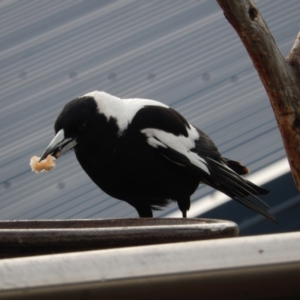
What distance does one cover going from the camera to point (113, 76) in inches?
181

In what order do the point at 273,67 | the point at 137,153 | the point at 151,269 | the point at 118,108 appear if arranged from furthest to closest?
the point at 118,108 → the point at 137,153 → the point at 273,67 → the point at 151,269

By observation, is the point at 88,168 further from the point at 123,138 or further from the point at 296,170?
the point at 296,170

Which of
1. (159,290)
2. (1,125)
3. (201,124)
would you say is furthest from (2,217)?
(159,290)

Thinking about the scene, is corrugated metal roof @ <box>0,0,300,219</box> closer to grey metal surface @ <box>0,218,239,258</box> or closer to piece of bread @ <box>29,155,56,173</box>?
piece of bread @ <box>29,155,56,173</box>

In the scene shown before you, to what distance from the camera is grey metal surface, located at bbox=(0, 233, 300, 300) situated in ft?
2.41

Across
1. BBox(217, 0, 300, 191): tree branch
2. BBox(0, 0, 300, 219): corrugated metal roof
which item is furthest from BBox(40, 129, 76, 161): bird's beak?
BBox(0, 0, 300, 219): corrugated metal roof

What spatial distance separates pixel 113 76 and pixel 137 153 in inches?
77.0

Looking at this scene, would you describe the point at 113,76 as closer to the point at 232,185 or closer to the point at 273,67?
the point at 232,185

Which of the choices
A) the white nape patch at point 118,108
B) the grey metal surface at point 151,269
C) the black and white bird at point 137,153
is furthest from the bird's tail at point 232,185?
the grey metal surface at point 151,269

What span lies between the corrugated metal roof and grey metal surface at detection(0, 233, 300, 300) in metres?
3.01

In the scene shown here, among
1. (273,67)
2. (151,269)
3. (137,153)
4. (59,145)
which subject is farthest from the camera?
(137,153)

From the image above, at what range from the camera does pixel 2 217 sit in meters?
4.04

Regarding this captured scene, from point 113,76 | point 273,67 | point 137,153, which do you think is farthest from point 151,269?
point 113,76

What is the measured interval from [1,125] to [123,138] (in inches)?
75.1
